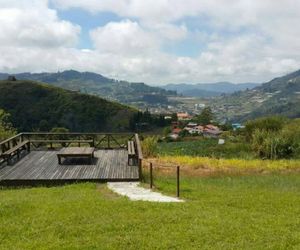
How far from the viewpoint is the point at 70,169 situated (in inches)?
684

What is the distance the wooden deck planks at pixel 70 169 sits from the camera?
629 inches

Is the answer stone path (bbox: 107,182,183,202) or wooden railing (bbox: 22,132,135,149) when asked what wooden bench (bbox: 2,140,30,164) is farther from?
stone path (bbox: 107,182,183,202)

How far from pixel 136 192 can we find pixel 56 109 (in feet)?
393

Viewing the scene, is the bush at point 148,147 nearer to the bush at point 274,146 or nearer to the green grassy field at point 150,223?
the bush at point 274,146

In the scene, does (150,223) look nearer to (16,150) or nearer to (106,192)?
(106,192)

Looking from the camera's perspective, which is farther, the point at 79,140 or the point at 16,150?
the point at 79,140

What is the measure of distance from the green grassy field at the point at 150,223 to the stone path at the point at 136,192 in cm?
72

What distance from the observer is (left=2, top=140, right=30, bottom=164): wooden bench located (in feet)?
60.4

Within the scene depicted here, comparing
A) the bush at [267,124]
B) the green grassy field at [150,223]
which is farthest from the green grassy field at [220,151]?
the green grassy field at [150,223]

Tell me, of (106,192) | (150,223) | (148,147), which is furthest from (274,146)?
(150,223)

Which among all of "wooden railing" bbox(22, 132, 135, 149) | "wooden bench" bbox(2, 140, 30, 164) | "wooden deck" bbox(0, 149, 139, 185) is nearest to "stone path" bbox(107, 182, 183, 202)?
"wooden deck" bbox(0, 149, 139, 185)

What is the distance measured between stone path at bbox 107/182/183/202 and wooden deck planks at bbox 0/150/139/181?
2.26 feet

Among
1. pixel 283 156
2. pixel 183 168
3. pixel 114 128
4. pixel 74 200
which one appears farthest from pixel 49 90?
pixel 74 200

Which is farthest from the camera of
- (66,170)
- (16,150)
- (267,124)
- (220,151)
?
(267,124)
